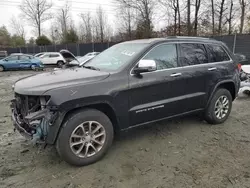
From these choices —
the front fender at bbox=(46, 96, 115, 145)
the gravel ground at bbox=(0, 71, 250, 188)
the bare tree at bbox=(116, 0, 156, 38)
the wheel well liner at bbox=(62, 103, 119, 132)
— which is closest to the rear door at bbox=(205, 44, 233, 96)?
the gravel ground at bbox=(0, 71, 250, 188)

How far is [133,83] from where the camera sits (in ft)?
10.5

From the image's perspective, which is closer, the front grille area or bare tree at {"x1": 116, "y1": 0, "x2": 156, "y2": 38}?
the front grille area

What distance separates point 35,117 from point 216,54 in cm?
357

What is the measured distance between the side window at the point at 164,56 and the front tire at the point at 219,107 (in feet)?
4.09

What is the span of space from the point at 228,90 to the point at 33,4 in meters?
50.2

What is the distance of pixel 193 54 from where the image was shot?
4016mm

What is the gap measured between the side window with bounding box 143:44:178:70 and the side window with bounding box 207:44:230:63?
95 centimetres

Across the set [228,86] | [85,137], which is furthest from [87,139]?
[228,86]

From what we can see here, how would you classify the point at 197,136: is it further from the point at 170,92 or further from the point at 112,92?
the point at 112,92

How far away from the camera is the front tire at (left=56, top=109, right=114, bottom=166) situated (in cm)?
278

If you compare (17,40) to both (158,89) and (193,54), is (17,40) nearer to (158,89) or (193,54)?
(193,54)

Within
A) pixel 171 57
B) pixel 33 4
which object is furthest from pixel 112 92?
pixel 33 4

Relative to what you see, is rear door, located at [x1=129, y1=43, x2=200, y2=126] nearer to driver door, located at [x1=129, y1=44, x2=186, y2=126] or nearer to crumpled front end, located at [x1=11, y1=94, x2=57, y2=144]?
driver door, located at [x1=129, y1=44, x2=186, y2=126]

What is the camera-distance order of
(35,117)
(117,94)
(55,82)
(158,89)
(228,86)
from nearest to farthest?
(35,117)
(55,82)
(117,94)
(158,89)
(228,86)
